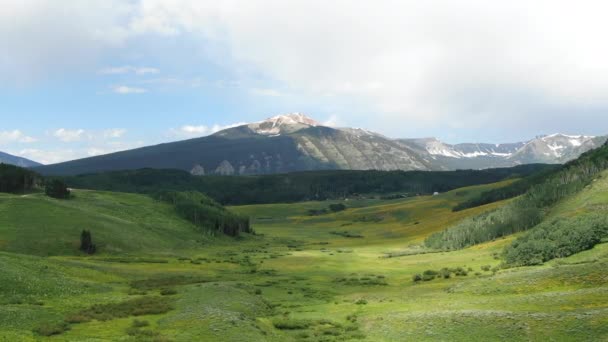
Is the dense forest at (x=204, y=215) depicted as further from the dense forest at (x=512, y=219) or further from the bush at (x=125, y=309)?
the bush at (x=125, y=309)

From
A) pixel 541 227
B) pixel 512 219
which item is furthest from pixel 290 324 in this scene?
pixel 512 219

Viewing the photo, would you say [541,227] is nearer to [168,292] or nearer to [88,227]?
[168,292]

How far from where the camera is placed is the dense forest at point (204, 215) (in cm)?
15355

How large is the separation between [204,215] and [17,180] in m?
56.1

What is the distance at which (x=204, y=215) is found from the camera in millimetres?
156375

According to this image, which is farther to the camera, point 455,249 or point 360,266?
point 455,249

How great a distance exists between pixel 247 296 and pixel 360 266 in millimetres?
40712

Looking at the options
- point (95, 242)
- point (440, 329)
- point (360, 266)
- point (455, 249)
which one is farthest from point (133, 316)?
point (455, 249)

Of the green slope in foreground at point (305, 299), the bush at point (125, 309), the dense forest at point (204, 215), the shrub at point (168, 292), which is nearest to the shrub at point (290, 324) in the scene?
the green slope in foreground at point (305, 299)

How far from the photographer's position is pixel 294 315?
4272 centimetres

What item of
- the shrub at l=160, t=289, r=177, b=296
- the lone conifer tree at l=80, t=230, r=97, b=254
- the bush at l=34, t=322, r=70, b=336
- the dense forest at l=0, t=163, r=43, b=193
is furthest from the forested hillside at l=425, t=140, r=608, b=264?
the dense forest at l=0, t=163, r=43, b=193

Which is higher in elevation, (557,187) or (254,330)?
(557,187)

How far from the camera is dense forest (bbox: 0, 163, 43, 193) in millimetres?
147375

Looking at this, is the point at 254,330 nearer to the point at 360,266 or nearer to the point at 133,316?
the point at 133,316
